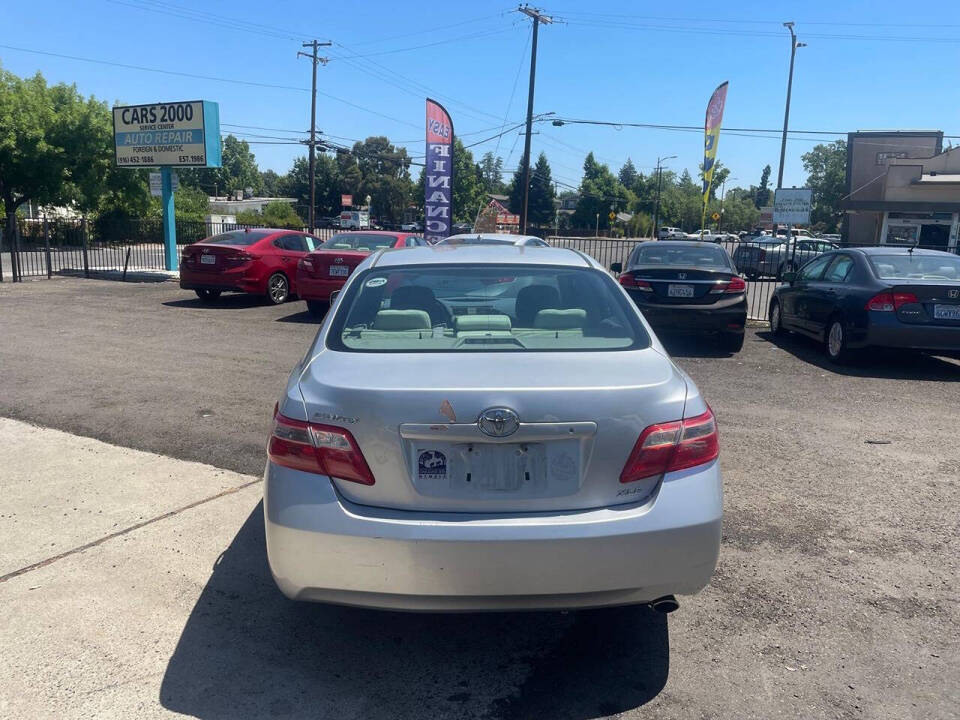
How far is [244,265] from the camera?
47.1 feet

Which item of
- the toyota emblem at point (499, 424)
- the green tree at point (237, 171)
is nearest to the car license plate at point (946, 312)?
the toyota emblem at point (499, 424)

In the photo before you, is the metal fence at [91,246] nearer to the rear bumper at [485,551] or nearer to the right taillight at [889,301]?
the right taillight at [889,301]

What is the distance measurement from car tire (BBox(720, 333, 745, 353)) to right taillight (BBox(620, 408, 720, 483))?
7.70 meters

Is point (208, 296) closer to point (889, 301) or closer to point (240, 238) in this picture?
point (240, 238)

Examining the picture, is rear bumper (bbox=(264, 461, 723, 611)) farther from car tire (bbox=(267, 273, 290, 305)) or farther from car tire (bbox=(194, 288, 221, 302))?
car tire (bbox=(194, 288, 221, 302))

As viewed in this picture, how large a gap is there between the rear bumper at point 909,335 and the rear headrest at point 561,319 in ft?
20.5

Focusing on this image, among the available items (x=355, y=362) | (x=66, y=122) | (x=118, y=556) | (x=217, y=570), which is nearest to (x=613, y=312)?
(x=355, y=362)

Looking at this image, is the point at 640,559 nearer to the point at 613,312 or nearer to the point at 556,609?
the point at 556,609

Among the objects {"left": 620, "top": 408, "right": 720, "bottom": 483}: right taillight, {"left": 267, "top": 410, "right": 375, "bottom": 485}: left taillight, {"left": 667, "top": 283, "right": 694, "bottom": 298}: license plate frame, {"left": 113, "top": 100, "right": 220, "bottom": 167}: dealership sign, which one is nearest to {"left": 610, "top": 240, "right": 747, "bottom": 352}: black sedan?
{"left": 667, "top": 283, "right": 694, "bottom": 298}: license plate frame

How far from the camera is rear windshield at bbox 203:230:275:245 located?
14867mm

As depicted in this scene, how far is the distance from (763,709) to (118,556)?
3.13 metres

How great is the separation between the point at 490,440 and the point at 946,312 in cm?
778

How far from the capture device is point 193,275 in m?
14.6

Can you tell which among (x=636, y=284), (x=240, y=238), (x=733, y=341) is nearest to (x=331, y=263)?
(x=240, y=238)
